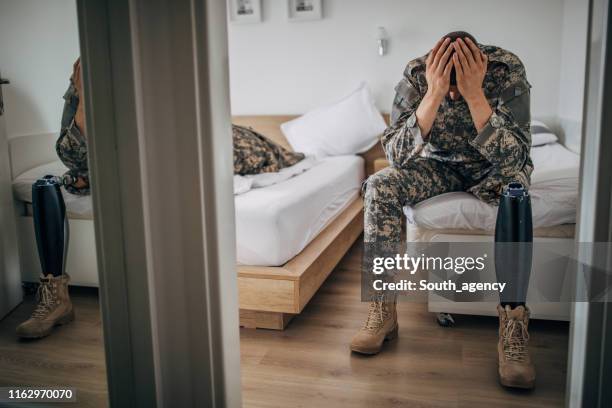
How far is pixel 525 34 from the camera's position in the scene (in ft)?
11.4

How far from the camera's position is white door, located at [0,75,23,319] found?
1094 millimetres

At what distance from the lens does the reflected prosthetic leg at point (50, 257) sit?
107 centimetres

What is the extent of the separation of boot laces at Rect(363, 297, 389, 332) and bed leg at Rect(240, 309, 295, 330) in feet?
1.15

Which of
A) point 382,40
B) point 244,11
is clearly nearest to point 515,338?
point 382,40

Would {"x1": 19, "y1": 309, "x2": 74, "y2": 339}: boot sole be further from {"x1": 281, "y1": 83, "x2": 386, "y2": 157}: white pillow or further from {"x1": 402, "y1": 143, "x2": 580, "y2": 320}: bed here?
{"x1": 281, "y1": 83, "x2": 386, "y2": 157}: white pillow

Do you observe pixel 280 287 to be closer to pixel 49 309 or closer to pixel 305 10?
pixel 49 309

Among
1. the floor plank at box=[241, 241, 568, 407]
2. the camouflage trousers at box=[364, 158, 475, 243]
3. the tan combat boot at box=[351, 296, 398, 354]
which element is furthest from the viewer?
the camouflage trousers at box=[364, 158, 475, 243]

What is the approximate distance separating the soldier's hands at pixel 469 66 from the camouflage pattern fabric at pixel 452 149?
0.11 meters

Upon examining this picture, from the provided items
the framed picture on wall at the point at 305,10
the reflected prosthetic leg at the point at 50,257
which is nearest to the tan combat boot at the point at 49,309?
the reflected prosthetic leg at the point at 50,257

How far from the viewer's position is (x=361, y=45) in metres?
3.88

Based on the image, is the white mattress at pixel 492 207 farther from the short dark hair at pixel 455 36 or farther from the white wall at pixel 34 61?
the white wall at pixel 34 61

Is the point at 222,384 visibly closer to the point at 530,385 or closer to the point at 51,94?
the point at 51,94

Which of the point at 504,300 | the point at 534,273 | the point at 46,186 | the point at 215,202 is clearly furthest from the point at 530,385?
the point at 46,186

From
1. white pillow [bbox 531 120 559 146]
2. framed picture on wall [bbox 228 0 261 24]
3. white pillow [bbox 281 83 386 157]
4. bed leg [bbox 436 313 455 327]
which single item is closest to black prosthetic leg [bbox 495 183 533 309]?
bed leg [bbox 436 313 455 327]
